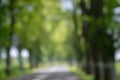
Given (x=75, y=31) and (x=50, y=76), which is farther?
(x=75, y=31)

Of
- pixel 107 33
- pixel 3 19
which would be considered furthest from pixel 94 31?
pixel 3 19

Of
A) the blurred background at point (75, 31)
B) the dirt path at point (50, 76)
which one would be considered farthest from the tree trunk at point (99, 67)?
the dirt path at point (50, 76)

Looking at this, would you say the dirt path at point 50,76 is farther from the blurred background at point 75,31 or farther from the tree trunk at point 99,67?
the tree trunk at point 99,67

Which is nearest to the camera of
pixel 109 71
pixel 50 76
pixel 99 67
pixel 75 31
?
pixel 109 71

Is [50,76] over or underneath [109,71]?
underneath

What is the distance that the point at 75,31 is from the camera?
160 ft

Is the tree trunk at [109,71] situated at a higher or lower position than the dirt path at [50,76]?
higher

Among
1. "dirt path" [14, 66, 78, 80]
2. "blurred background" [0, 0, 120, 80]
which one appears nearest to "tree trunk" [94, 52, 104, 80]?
"blurred background" [0, 0, 120, 80]

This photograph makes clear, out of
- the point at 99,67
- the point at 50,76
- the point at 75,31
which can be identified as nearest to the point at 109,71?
the point at 99,67

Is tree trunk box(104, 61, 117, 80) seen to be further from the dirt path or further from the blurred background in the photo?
the dirt path

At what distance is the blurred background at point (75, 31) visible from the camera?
2294 cm

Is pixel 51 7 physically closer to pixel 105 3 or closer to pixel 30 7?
pixel 30 7

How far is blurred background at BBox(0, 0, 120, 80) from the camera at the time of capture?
2294 centimetres

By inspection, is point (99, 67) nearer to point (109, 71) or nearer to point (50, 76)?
point (109, 71)
